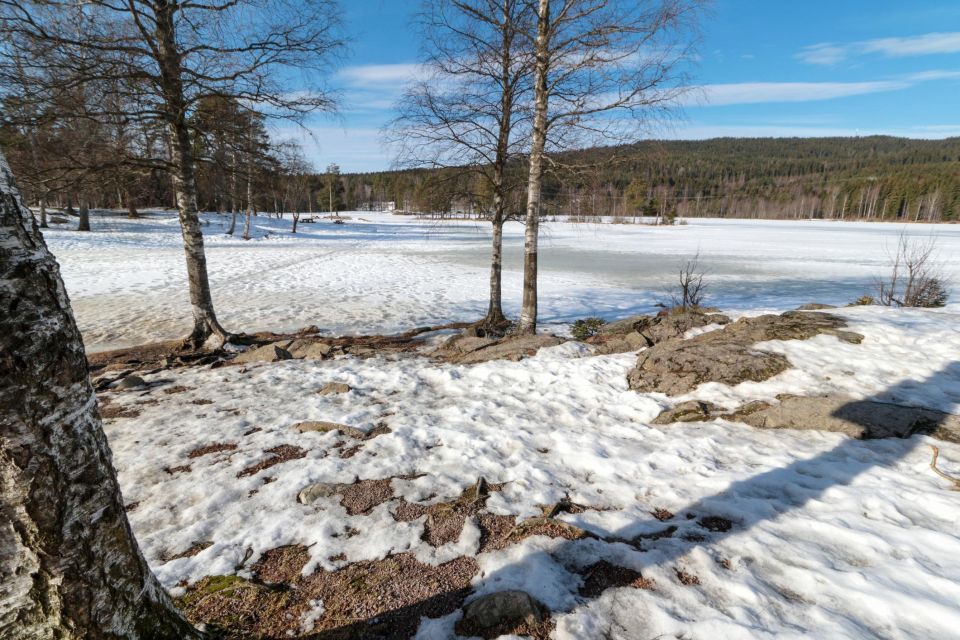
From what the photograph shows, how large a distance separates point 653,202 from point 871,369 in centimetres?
8931

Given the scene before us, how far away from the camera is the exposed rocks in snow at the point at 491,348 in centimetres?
785

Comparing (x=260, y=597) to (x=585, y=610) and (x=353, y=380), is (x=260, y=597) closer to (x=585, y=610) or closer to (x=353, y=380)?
(x=585, y=610)

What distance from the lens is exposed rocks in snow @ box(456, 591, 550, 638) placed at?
2.41m

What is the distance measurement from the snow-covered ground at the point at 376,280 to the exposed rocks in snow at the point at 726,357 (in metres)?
5.28

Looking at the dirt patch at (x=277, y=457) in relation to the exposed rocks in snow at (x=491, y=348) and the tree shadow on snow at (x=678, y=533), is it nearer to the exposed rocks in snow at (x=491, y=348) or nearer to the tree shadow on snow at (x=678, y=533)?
the tree shadow on snow at (x=678, y=533)

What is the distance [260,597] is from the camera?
272 cm

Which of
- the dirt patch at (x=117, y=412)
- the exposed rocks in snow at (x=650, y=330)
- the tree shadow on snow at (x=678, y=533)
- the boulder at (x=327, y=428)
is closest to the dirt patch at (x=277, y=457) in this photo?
the boulder at (x=327, y=428)

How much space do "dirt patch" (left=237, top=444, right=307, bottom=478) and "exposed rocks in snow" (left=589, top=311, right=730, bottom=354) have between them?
5.19 m

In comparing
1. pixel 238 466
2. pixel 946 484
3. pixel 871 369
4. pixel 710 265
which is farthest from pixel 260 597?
pixel 710 265

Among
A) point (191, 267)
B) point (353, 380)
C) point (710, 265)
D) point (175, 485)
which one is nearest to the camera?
point (175, 485)

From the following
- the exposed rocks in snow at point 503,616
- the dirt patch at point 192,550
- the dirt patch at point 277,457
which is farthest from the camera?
the dirt patch at point 277,457

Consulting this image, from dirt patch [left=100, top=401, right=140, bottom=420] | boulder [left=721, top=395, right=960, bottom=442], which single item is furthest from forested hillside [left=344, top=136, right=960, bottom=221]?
dirt patch [left=100, top=401, right=140, bottom=420]

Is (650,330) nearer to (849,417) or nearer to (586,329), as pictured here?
(586,329)

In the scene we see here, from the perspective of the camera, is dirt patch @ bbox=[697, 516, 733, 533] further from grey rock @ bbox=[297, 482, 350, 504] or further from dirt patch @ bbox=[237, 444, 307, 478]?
dirt patch @ bbox=[237, 444, 307, 478]
